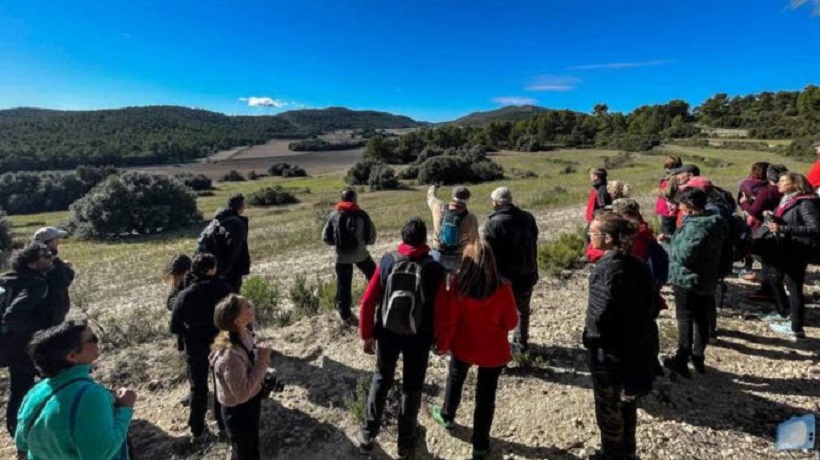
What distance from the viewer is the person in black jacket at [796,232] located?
4836 millimetres

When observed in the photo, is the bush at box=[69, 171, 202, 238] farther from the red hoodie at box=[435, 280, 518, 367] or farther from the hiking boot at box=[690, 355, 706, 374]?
the hiking boot at box=[690, 355, 706, 374]

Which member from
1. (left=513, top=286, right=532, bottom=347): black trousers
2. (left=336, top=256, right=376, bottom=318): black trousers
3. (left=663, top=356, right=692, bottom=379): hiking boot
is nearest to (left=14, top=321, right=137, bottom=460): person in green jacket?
(left=513, top=286, right=532, bottom=347): black trousers

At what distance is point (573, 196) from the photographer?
21.7m

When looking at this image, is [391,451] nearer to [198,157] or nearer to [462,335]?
Answer: [462,335]

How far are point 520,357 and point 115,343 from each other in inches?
243

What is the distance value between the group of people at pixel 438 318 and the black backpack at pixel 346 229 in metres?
1.25

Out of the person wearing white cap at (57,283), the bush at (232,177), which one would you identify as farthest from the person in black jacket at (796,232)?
the bush at (232,177)

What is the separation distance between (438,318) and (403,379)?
0.62 metres

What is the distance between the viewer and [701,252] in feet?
14.0

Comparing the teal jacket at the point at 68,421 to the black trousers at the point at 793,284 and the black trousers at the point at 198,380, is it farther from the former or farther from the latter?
the black trousers at the point at 793,284

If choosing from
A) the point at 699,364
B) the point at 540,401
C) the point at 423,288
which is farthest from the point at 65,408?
the point at 699,364

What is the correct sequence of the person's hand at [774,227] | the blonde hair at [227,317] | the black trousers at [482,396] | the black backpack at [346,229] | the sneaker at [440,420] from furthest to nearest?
1. the black backpack at [346,229]
2. the person's hand at [774,227]
3. the sneaker at [440,420]
4. the black trousers at [482,396]
5. the blonde hair at [227,317]

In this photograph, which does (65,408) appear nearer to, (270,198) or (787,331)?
(787,331)

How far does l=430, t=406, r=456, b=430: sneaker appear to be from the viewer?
13.6 ft
